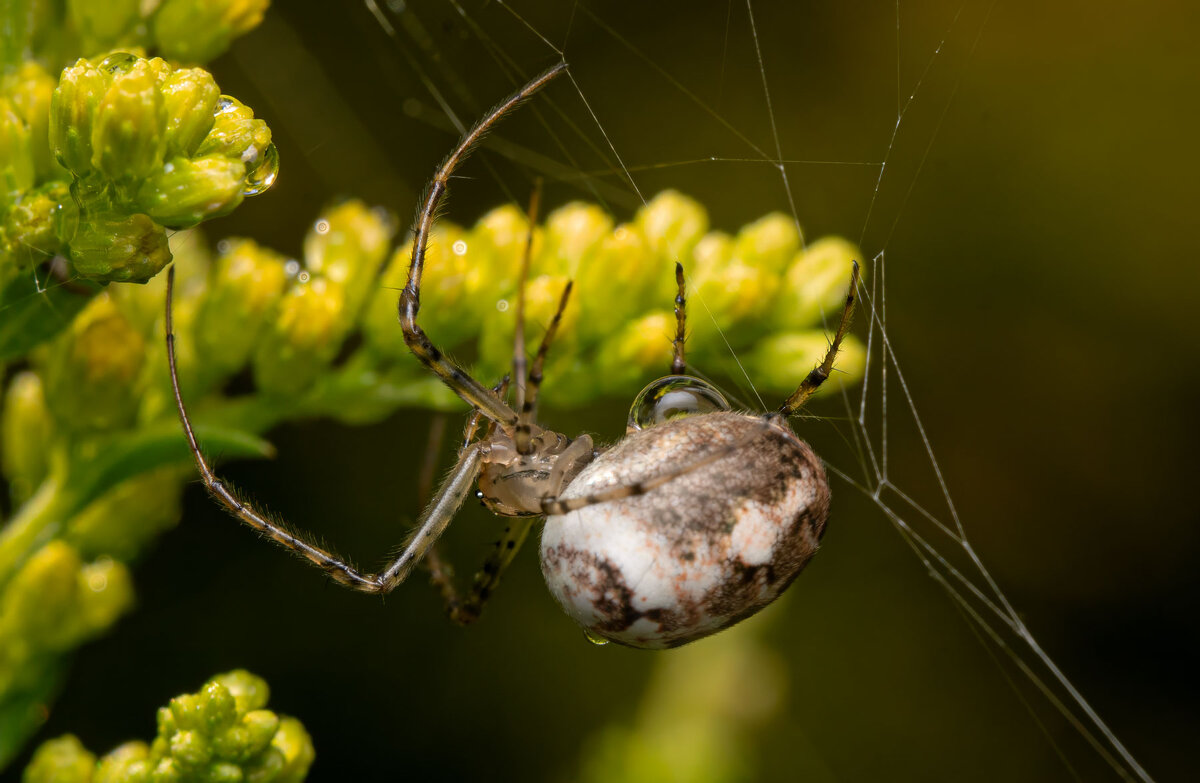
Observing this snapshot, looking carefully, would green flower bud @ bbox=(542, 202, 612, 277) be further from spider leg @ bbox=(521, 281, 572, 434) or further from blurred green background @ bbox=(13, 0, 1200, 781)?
blurred green background @ bbox=(13, 0, 1200, 781)

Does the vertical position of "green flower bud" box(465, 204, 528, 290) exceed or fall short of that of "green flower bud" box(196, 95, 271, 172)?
it falls short

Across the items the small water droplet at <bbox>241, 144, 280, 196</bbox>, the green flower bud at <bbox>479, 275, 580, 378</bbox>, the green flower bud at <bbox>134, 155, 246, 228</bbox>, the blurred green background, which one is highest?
the green flower bud at <bbox>134, 155, 246, 228</bbox>

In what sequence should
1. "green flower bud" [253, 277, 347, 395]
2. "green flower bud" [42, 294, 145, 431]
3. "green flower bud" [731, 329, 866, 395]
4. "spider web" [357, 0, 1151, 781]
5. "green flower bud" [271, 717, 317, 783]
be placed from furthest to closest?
"spider web" [357, 0, 1151, 781] < "green flower bud" [731, 329, 866, 395] < "green flower bud" [253, 277, 347, 395] < "green flower bud" [42, 294, 145, 431] < "green flower bud" [271, 717, 317, 783]

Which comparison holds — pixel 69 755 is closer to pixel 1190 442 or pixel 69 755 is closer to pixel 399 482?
pixel 399 482

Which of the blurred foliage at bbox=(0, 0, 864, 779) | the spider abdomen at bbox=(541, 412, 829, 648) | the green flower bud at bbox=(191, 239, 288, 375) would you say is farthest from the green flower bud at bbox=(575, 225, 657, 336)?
the green flower bud at bbox=(191, 239, 288, 375)

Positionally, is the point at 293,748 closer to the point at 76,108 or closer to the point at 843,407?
the point at 76,108


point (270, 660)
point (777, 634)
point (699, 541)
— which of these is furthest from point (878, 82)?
point (270, 660)

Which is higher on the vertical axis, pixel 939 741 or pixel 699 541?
pixel 699 541
